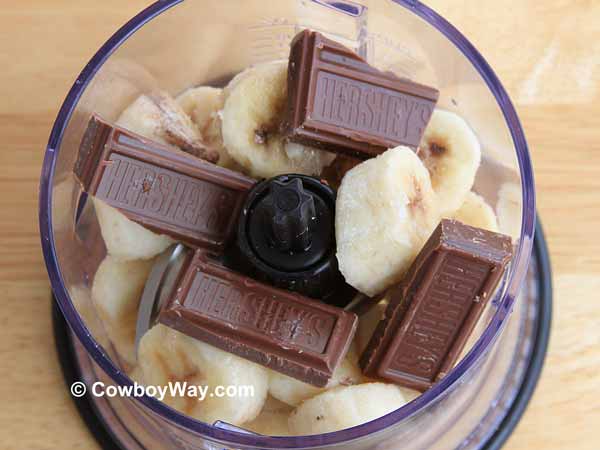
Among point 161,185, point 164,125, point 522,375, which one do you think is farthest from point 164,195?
point 522,375

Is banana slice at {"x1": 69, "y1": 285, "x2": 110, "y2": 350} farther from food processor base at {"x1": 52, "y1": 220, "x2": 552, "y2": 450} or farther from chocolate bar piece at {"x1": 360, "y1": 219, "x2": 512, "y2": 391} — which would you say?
chocolate bar piece at {"x1": 360, "y1": 219, "x2": 512, "y2": 391}

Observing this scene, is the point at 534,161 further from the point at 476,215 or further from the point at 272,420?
the point at 272,420

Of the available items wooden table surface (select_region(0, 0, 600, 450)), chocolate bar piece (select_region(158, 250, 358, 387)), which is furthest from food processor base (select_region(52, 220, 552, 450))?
chocolate bar piece (select_region(158, 250, 358, 387))

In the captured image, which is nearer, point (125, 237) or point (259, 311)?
point (259, 311)

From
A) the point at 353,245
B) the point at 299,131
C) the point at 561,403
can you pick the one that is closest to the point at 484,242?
the point at 353,245

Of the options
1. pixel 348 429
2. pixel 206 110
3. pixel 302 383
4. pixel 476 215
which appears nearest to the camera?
pixel 348 429

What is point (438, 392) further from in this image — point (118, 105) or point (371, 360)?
point (118, 105)
